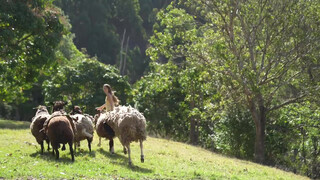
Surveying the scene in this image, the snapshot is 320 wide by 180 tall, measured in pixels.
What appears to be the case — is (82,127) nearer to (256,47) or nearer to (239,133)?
(256,47)

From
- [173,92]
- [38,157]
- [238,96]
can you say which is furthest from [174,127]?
[38,157]

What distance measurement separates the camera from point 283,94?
26.4 meters

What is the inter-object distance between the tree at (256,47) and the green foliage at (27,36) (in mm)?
6999

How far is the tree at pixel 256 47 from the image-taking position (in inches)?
823

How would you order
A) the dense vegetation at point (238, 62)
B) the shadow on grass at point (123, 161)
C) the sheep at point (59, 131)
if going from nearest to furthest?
the sheep at point (59, 131), the shadow on grass at point (123, 161), the dense vegetation at point (238, 62)

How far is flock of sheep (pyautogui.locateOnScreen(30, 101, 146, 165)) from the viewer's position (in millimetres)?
12062

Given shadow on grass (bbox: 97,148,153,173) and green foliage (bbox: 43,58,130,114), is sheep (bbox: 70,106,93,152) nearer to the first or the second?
shadow on grass (bbox: 97,148,153,173)

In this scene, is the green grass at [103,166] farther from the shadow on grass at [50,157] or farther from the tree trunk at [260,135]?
the tree trunk at [260,135]

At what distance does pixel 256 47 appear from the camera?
22625mm

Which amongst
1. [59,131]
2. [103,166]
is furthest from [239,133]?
[59,131]

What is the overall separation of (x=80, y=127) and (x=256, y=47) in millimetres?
12414

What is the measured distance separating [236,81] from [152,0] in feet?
236

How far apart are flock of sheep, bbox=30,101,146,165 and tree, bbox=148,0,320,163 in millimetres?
8546

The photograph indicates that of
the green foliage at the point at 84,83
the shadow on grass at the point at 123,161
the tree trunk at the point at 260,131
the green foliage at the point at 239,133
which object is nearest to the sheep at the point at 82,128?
the shadow on grass at the point at 123,161
